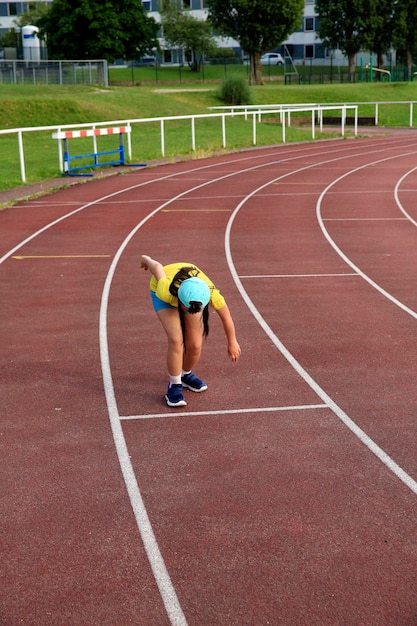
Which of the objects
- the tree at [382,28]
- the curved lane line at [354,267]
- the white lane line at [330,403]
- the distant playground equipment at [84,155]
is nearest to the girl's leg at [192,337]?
the white lane line at [330,403]

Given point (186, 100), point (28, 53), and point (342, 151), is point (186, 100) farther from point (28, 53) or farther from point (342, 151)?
point (342, 151)

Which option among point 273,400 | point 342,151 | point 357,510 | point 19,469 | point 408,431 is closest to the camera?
point 357,510

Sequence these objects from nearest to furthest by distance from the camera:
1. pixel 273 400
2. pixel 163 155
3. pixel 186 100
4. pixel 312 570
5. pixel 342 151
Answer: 1. pixel 312 570
2. pixel 273 400
3. pixel 163 155
4. pixel 342 151
5. pixel 186 100

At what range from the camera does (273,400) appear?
7.33m

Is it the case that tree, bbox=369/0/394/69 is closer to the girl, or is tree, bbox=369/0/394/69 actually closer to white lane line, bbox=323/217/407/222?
white lane line, bbox=323/217/407/222

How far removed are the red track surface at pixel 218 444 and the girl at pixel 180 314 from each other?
32 cm

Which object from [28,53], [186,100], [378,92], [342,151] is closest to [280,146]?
[342,151]

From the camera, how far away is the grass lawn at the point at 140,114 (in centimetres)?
3025

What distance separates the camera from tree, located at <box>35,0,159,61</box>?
66.6m

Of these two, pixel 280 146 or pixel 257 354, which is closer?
pixel 257 354

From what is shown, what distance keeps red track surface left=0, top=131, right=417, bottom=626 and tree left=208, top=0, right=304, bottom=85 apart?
55.6 m

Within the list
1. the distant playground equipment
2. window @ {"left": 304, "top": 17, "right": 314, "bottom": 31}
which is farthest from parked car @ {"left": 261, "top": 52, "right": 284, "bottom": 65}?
the distant playground equipment

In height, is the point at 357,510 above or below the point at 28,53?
below

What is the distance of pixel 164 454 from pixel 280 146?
29.3 meters
